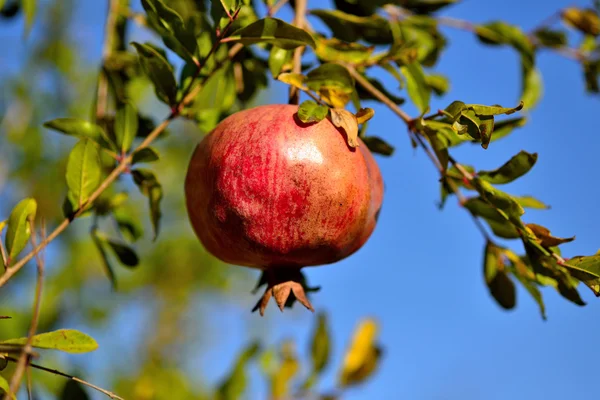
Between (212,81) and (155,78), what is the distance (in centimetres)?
34

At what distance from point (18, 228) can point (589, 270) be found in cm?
95

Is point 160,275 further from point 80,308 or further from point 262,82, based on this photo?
point 262,82

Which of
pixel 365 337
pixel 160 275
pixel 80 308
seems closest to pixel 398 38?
pixel 365 337

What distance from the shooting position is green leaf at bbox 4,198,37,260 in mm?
1104

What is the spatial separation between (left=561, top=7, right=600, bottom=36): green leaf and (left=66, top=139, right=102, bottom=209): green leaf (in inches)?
60.5

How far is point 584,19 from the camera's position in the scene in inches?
77.9

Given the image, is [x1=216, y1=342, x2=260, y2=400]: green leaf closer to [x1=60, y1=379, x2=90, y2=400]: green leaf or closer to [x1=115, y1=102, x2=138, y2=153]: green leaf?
[x1=60, y1=379, x2=90, y2=400]: green leaf

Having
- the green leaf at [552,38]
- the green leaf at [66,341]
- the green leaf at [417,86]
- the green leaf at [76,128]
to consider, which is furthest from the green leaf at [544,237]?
the green leaf at [552,38]

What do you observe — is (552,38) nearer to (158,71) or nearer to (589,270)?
(589,270)

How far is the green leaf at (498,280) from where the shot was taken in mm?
1372

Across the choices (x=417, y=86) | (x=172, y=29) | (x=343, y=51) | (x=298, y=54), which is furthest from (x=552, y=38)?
(x=172, y=29)

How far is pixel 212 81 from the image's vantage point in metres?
1.56

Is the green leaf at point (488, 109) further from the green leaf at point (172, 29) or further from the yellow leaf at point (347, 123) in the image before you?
the green leaf at point (172, 29)

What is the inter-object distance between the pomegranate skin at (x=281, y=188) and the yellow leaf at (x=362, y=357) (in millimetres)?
754
